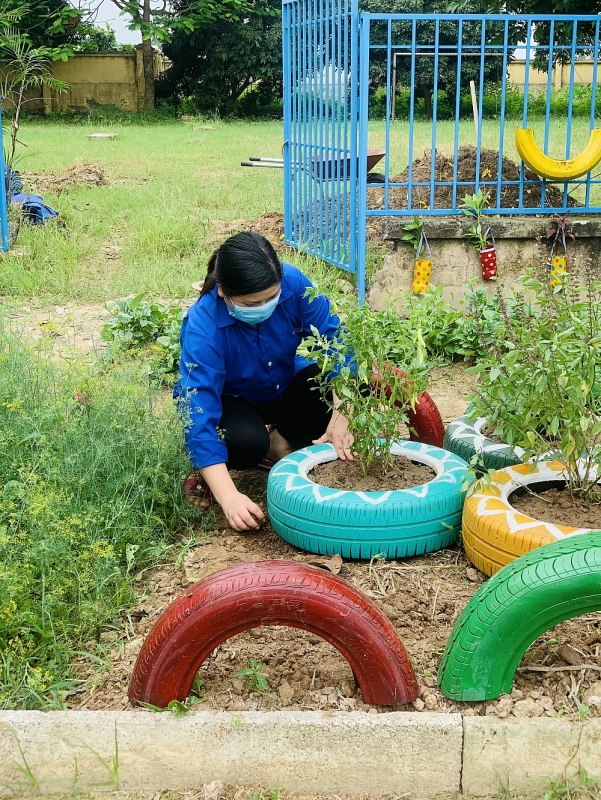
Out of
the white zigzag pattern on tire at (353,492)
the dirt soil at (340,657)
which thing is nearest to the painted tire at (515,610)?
the dirt soil at (340,657)

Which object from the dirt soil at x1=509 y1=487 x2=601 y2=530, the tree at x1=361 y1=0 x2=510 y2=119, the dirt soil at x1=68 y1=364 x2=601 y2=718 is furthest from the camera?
the tree at x1=361 y1=0 x2=510 y2=119

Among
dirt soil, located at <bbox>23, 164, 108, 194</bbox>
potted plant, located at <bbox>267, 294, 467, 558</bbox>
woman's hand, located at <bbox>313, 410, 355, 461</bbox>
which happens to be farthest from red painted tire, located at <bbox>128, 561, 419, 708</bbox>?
dirt soil, located at <bbox>23, 164, 108, 194</bbox>

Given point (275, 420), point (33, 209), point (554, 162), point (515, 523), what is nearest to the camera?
point (515, 523)

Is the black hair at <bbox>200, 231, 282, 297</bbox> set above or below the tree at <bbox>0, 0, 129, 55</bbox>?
below

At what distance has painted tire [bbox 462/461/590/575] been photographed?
2.73m

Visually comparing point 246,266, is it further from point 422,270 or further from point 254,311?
point 422,270

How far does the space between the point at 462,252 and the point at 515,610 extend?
15.8ft

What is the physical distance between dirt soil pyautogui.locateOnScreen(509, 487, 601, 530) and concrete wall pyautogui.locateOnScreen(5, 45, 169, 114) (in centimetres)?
2656

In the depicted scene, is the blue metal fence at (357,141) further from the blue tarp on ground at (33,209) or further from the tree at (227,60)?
the tree at (227,60)

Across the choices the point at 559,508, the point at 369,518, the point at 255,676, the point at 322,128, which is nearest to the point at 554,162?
the point at 322,128

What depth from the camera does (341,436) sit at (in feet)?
11.3

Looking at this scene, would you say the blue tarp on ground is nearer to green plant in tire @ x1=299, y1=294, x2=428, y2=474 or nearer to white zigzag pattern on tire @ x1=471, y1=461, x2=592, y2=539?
green plant in tire @ x1=299, y1=294, x2=428, y2=474

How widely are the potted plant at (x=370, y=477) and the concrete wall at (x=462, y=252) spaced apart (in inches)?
127

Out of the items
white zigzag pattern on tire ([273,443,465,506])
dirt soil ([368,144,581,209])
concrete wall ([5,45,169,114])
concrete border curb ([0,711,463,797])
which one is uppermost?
concrete wall ([5,45,169,114])
